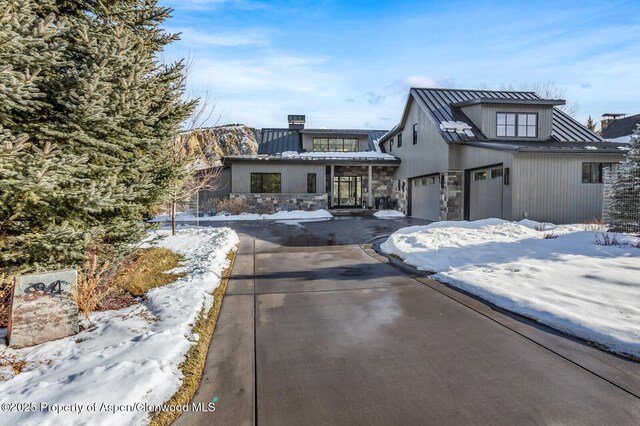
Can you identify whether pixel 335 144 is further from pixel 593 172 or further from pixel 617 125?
pixel 617 125

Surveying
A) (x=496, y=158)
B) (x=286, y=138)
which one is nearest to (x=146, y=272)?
(x=496, y=158)

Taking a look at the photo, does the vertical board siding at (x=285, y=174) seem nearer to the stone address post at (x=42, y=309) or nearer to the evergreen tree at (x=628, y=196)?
the evergreen tree at (x=628, y=196)

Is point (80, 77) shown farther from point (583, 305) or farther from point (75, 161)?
point (583, 305)

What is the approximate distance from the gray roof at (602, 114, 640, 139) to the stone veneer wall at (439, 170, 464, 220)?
61.0ft

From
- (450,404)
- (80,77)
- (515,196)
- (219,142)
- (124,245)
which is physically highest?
(219,142)

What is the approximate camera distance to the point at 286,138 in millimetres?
24750

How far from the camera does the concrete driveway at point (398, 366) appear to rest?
7.72 ft

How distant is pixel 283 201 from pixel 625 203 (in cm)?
1532

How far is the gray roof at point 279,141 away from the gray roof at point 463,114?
9048 millimetres

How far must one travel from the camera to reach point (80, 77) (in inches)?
142

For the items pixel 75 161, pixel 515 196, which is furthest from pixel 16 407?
pixel 515 196

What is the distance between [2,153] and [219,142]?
32.0 m

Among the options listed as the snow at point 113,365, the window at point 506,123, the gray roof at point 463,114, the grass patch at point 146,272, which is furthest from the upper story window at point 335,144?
the snow at point 113,365

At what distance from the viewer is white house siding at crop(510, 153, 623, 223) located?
39.5 ft
